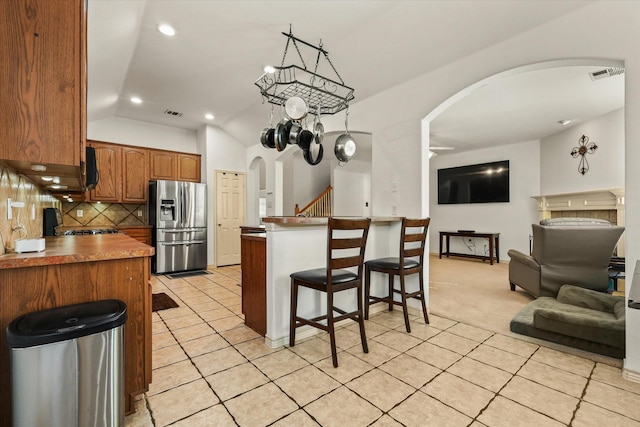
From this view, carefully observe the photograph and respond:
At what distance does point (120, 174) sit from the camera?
526cm

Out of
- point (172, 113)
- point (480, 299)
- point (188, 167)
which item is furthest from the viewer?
point (188, 167)

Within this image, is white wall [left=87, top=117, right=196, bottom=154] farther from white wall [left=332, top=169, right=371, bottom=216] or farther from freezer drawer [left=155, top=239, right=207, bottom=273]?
white wall [left=332, top=169, right=371, bottom=216]

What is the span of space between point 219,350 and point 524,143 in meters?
6.85

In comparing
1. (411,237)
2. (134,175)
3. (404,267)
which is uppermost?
(134,175)

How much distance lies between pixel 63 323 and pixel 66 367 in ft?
0.53

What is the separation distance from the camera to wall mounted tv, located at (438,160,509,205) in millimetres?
6402

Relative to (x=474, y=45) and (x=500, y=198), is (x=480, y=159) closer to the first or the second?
(x=500, y=198)

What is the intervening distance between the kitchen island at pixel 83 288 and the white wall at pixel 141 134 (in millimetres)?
4708

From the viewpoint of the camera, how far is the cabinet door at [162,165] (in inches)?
219

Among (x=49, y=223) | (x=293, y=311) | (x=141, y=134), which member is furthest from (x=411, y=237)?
(x=141, y=134)

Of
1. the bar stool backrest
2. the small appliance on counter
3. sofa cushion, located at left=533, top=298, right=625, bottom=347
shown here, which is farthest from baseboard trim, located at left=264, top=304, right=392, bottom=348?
the small appliance on counter

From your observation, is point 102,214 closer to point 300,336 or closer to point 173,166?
point 173,166

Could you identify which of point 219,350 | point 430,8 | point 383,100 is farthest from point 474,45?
point 219,350

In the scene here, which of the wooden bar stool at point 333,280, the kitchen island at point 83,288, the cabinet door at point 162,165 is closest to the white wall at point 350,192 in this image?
the cabinet door at point 162,165
